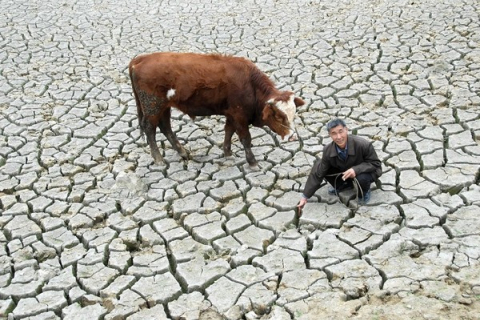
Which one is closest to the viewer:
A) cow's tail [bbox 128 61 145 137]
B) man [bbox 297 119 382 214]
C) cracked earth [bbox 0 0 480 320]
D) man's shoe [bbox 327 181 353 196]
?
Answer: cracked earth [bbox 0 0 480 320]

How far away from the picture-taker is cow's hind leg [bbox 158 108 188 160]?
6945 mm

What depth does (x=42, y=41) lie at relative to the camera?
11.2 m

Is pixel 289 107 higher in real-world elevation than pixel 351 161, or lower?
higher

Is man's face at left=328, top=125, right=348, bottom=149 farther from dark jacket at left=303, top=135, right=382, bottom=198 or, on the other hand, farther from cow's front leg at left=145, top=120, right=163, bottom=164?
cow's front leg at left=145, top=120, right=163, bottom=164

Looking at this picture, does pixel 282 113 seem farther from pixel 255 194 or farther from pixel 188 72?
pixel 188 72

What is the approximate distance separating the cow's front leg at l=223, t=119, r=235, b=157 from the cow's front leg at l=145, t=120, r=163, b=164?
31.5 inches

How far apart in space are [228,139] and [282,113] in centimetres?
95

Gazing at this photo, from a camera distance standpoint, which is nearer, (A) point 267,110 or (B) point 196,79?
(A) point 267,110

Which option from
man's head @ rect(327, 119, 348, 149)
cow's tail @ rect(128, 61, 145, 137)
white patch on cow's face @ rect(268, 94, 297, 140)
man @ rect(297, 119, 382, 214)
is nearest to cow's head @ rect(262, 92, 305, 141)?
white patch on cow's face @ rect(268, 94, 297, 140)

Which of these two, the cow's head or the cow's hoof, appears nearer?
the cow's head

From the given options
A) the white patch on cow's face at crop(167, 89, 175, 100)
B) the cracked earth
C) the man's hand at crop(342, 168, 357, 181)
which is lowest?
the cracked earth

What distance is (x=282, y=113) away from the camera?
6.15m

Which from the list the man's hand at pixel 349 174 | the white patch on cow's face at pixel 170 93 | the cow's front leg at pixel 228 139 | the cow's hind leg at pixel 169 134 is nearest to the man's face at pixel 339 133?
the man's hand at pixel 349 174

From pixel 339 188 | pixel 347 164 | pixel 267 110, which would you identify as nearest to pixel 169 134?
pixel 267 110
